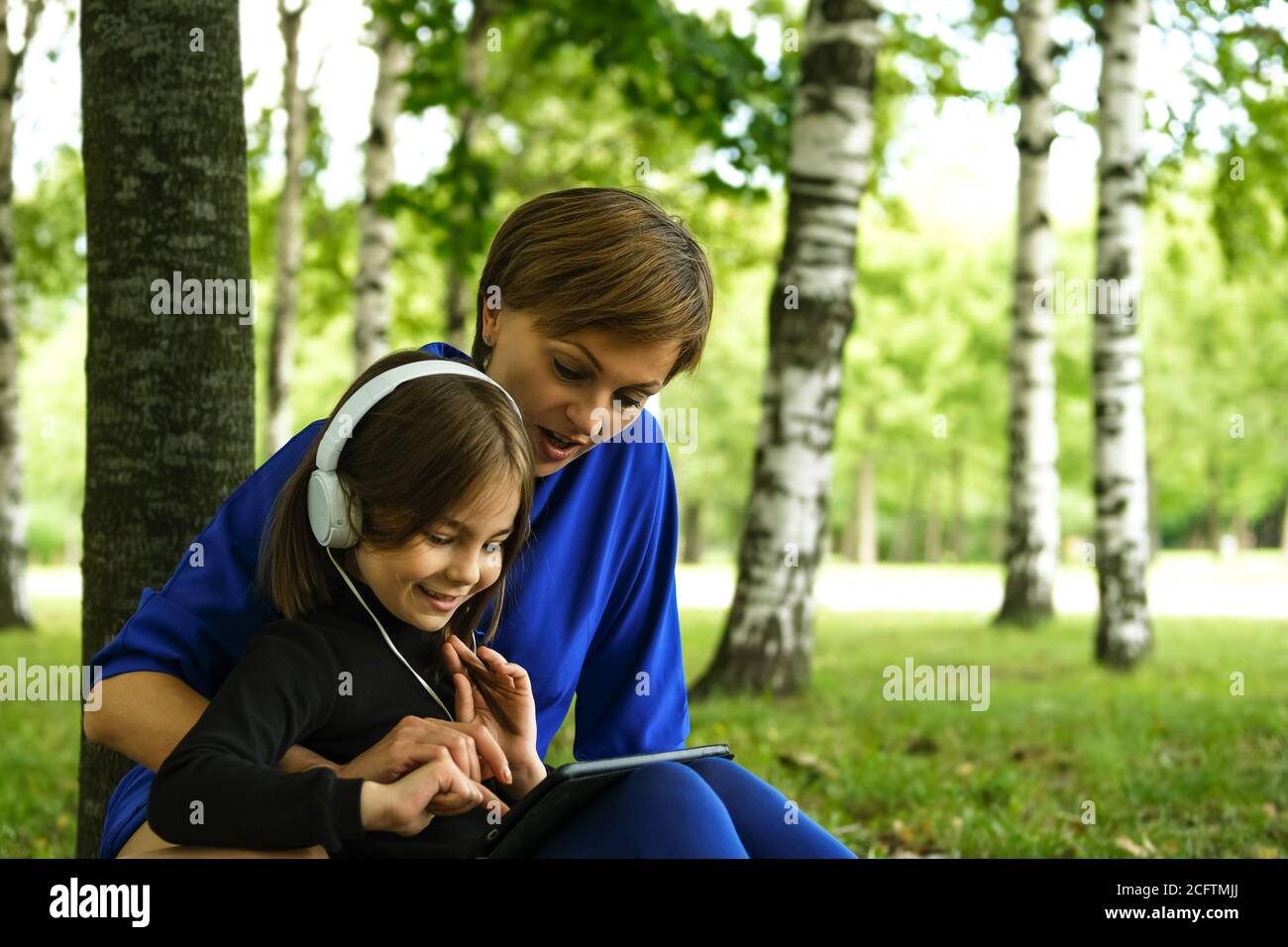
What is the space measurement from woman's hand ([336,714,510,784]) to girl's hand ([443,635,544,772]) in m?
0.09

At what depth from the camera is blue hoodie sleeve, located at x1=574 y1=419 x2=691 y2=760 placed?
273cm

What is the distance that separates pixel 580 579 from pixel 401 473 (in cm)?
69

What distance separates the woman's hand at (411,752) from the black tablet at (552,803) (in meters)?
0.10

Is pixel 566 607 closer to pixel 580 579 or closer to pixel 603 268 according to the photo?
pixel 580 579

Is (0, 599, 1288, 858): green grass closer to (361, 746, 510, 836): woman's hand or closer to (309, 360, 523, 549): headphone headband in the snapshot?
(361, 746, 510, 836): woman's hand

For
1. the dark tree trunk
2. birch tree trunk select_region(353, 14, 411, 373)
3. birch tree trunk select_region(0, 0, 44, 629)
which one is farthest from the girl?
the dark tree trunk

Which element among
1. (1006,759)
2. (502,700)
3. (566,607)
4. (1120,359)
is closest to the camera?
(502,700)

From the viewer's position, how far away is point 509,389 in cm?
243

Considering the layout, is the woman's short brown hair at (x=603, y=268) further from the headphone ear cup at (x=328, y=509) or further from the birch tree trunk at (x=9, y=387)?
the birch tree trunk at (x=9, y=387)

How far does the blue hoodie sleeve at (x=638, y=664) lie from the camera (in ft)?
8.97

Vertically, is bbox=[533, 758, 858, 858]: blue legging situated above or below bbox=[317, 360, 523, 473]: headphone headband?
below

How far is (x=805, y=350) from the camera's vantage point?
24.6 ft

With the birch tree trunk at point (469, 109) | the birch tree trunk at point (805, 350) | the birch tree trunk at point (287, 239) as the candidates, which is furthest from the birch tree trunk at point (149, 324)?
the birch tree trunk at point (287, 239)

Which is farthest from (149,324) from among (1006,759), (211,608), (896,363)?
(896,363)
